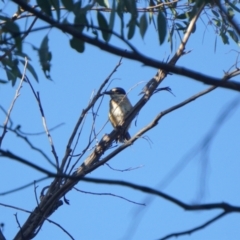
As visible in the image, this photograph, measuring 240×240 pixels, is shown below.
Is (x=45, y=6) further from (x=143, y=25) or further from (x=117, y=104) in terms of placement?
(x=117, y=104)

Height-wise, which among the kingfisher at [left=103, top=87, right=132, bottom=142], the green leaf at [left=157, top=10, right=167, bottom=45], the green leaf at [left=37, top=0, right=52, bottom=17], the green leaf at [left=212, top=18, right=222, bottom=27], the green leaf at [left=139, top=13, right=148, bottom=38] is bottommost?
the green leaf at [left=157, top=10, right=167, bottom=45]

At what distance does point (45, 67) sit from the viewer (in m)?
2.12

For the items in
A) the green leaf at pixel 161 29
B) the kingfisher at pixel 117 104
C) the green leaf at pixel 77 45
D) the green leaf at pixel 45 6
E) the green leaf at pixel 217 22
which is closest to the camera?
the green leaf at pixel 161 29

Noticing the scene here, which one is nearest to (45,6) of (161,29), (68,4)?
(68,4)

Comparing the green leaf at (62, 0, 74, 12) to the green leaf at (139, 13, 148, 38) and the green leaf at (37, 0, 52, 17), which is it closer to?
the green leaf at (37, 0, 52, 17)

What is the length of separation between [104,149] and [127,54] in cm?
195

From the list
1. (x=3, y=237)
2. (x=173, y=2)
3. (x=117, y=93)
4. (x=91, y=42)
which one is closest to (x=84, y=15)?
(x=3, y=237)

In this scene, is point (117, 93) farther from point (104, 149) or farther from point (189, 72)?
point (189, 72)

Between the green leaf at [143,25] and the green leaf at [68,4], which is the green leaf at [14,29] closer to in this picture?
the green leaf at [68,4]

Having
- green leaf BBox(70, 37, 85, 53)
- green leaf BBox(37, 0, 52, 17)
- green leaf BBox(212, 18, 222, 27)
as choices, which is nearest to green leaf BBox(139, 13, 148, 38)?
green leaf BBox(70, 37, 85, 53)

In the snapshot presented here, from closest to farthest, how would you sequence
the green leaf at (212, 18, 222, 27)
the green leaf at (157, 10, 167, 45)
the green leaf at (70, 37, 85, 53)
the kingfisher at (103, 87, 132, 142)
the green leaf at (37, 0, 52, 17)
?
the green leaf at (157, 10, 167, 45)
the green leaf at (70, 37, 85, 53)
the green leaf at (37, 0, 52, 17)
the green leaf at (212, 18, 222, 27)
the kingfisher at (103, 87, 132, 142)

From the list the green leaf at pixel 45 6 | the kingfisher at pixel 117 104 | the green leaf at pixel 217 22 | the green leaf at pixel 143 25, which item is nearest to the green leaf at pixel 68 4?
the green leaf at pixel 45 6

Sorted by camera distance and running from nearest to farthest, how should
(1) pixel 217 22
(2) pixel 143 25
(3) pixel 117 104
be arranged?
1. (2) pixel 143 25
2. (1) pixel 217 22
3. (3) pixel 117 104

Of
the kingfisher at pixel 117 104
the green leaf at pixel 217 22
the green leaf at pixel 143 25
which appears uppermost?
the kingfisher at pixel 117 104
